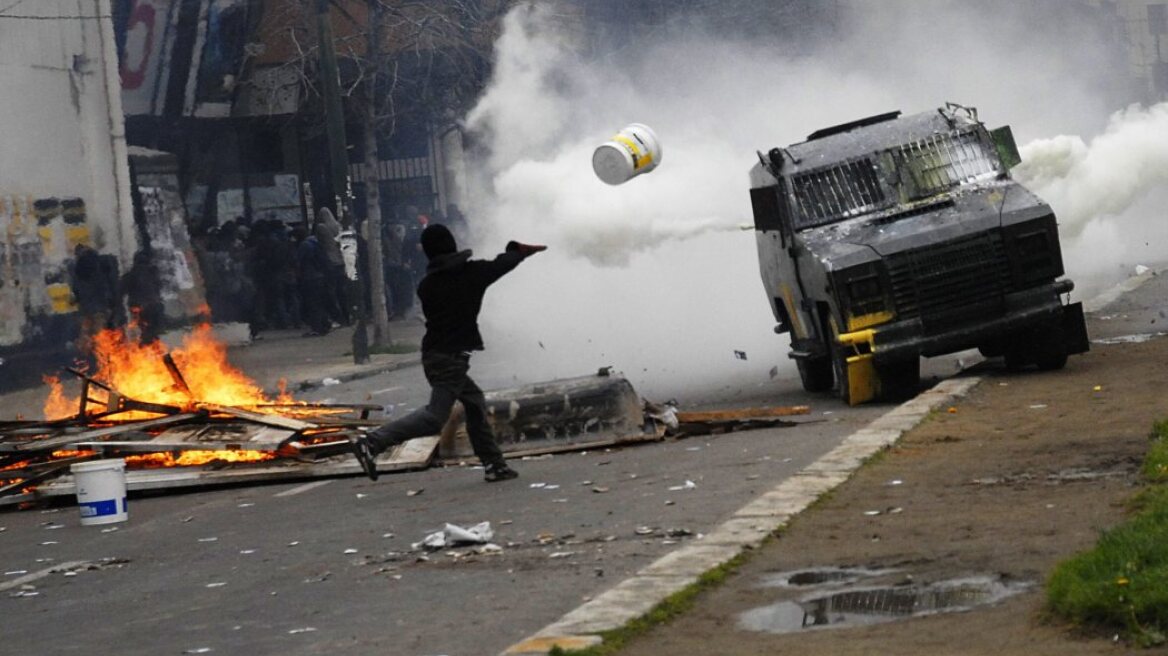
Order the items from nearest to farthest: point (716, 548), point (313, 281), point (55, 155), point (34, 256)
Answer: point (716, 548) → point (34, 256) → point (55, 155) → point (313, 281)

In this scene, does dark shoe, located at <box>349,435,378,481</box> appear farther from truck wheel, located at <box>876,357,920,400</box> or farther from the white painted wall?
the white painted wall

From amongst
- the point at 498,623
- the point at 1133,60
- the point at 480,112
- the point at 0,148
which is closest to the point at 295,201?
the point at 480,112

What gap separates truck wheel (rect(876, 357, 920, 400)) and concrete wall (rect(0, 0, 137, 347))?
48.4 feet

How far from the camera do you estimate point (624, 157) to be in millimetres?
20453

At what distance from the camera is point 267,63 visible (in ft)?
123

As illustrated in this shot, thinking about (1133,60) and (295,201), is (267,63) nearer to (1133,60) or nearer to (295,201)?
(295,201)

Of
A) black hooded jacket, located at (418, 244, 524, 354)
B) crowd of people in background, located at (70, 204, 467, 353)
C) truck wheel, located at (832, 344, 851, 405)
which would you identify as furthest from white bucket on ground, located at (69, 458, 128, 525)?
crowd of people in background, located at (70, 204, 467, 353)

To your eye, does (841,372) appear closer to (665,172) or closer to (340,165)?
(665,172)

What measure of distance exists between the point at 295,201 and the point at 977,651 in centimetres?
3299

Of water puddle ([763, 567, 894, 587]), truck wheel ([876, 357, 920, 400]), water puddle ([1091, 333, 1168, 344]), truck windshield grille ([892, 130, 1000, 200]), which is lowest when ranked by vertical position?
water puddle ([763, 567, 894, 587])

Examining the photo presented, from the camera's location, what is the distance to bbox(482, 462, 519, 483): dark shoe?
41.8 ft

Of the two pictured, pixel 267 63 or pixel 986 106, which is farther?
pixel 986 106

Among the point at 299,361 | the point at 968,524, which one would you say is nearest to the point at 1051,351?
the point at 968,524

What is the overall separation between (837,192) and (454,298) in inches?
185
